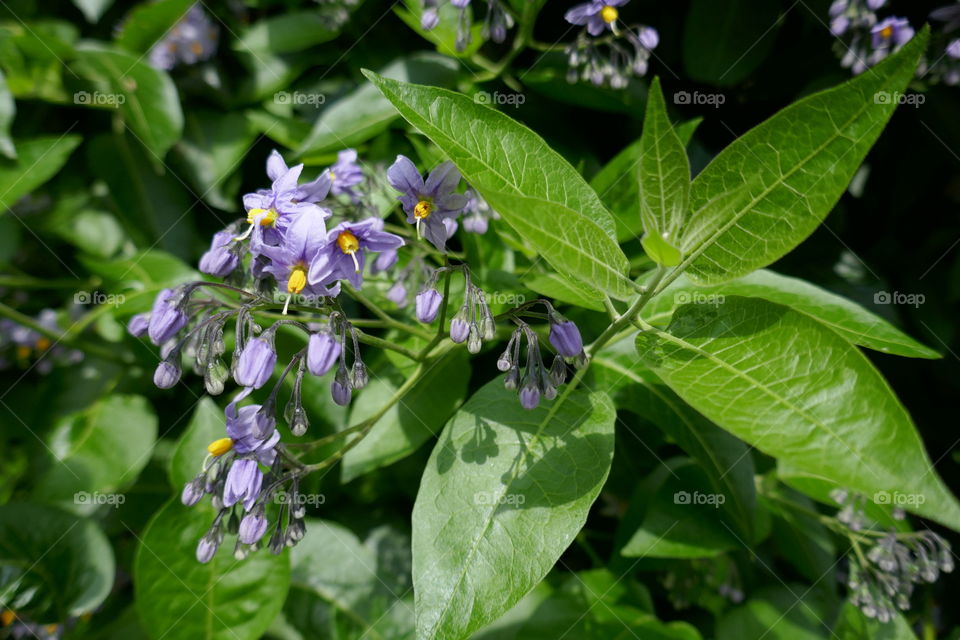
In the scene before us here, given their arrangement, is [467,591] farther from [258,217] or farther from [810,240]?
[810,240]

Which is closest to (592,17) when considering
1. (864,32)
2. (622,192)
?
(622,192)

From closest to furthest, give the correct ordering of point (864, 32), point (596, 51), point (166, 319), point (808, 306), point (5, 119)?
point (166, 319) < point (808, 306) < point (596, 51) < point (864, 32) < point (5, 119)

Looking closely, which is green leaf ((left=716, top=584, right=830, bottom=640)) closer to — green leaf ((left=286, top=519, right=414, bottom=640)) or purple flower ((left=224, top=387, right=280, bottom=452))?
green leaf ((left=286, top=519, right=414, bottom=640))

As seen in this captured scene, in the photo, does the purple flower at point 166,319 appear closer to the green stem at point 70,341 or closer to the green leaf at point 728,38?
the green stem at point 70,341

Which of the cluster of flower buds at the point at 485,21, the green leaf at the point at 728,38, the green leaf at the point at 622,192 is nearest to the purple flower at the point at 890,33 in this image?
the green leaf at the point at 728,38

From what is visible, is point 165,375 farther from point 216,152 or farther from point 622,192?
point 216,152

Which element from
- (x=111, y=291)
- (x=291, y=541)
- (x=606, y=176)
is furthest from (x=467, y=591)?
(x=111, y=291)

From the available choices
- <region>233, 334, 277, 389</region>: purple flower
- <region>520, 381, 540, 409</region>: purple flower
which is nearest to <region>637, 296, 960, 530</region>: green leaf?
<region>520, 381, 540, 409</region>: purple flower
